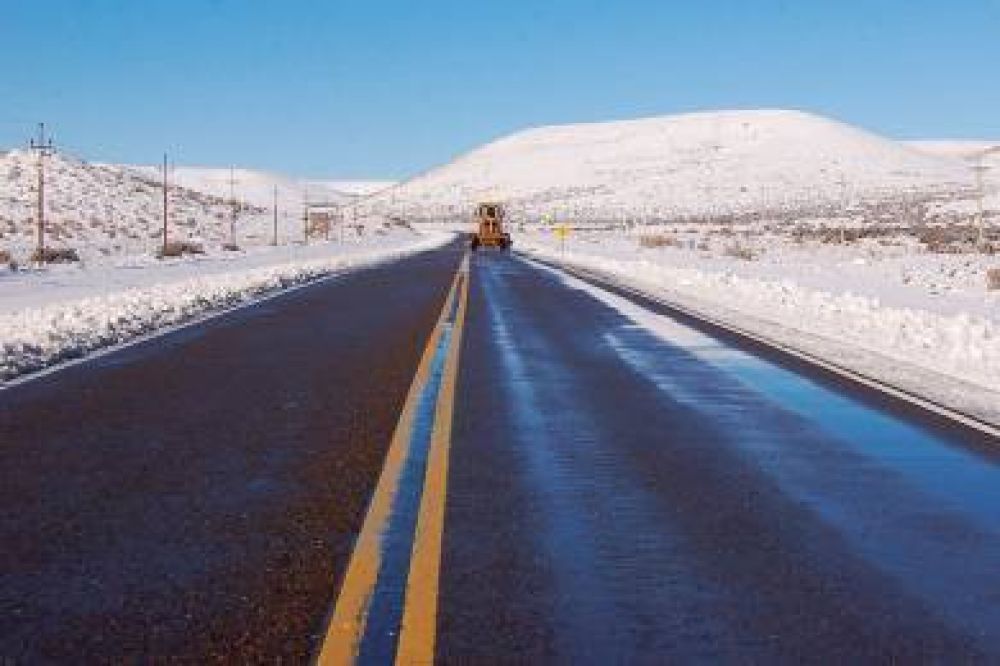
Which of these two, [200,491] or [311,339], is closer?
[200,491]

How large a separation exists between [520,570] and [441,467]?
2.61 metres

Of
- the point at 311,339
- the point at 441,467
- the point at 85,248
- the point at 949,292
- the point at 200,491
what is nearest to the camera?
the point at 200,491

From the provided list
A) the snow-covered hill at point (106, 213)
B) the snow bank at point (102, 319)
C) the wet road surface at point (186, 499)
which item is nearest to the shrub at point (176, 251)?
the snow-covered hill at point (106, 213)

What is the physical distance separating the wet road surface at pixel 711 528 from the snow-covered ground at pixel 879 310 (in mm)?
2092

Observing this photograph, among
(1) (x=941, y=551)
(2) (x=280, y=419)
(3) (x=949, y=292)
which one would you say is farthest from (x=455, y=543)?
(3) (x=949, y=292)

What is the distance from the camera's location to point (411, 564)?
6.24 m

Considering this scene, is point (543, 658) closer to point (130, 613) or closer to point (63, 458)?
point (130, 613)

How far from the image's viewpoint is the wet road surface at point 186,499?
5.34 meters

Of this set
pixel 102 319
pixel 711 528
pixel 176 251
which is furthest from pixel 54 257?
pixel 711 528

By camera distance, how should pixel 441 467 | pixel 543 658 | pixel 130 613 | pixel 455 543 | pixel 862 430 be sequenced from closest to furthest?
pixel 543 658 → pixel 130 613 → pixel 455 543 → pixel 441 467 → pixel 862 430

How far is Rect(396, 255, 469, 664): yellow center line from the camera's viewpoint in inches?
199

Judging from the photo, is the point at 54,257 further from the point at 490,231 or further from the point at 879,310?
the point at 879,310

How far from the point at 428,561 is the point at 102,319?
16153 millimetres

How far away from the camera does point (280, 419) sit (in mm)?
11078
